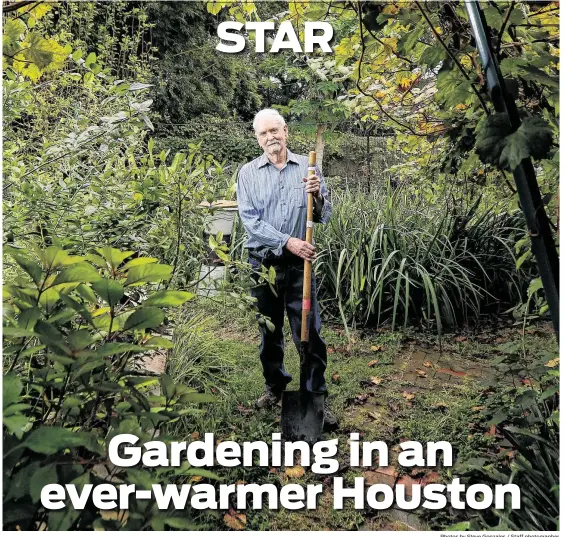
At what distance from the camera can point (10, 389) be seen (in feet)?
2.33

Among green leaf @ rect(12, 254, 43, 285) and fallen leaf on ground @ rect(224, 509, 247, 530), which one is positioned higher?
green leaf @ rect(12, 254, 43, 285)

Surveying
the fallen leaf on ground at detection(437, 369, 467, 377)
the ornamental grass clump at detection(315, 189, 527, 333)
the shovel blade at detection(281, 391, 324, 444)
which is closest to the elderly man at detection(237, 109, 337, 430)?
the shovel blade at detection(281, 391, 324, 444)

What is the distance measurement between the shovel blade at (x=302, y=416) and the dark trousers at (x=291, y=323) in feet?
0.54

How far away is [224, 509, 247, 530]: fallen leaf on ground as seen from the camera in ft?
5.97

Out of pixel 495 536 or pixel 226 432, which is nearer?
pixel 495 536

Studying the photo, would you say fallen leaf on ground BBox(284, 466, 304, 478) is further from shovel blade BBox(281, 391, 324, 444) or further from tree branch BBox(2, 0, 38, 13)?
tree branch BBox(2, 0, 38, 13)

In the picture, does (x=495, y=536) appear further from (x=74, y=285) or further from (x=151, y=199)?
(x=151, y=199)

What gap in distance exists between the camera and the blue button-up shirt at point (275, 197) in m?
2.88

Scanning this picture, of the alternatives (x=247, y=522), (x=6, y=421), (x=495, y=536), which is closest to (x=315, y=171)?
(x=247, y=522)

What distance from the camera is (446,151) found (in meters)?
2.84

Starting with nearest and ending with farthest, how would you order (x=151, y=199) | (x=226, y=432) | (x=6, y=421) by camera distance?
(x=6, y=421) < (x=151, y=199) < (x=226, y=432)

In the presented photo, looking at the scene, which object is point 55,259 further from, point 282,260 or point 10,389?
point 282,260

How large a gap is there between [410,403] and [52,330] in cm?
258

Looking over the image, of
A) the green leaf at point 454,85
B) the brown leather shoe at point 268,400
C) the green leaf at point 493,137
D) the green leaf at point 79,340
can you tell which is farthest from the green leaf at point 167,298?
the brown leather shoe at point 268,400
